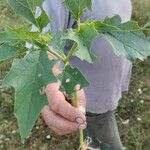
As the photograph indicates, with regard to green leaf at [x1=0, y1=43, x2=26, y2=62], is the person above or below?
below

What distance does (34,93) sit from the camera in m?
0.87

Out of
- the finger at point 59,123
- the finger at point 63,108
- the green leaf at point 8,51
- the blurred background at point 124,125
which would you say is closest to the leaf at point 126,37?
the green leaf at point 8,51

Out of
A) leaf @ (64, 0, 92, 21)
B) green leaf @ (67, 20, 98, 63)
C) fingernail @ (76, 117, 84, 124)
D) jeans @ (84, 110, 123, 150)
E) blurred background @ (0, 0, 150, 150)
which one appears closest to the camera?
green leaf @ (67, 20, 98, 63)

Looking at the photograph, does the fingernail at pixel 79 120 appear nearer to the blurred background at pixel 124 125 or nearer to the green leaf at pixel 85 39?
the green leaf at pixel 85 39

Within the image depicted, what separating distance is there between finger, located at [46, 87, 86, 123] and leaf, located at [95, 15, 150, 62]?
0.49m

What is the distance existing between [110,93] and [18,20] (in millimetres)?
2341

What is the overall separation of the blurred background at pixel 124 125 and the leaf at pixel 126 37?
243 centimetres

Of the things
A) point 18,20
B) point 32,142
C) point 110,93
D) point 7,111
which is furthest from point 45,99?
point 18,20

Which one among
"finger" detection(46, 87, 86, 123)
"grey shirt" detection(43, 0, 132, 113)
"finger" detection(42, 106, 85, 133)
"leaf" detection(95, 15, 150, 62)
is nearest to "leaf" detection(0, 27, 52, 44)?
"leaf" detection(95, 15, 150, 62)

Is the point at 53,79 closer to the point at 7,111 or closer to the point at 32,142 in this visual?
the point at 32,142

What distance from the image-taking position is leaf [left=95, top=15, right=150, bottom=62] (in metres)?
0.91

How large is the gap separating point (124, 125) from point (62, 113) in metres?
1.99

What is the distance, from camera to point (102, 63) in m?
2.20

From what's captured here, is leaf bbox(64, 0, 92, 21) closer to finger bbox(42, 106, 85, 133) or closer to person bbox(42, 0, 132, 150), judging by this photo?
person bbox(42, 0, 132, 150)
